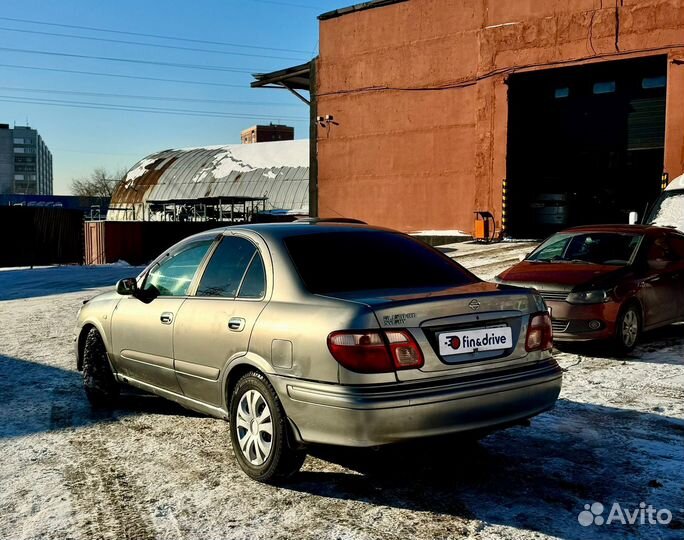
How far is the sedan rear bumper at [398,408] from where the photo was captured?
341 centimetres

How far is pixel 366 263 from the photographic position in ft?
14.1

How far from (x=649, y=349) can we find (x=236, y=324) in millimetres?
5618

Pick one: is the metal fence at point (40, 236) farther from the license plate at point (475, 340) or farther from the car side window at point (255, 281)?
the license plate at point (475, 340)

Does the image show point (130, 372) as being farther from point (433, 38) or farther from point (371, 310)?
point (433, 38)

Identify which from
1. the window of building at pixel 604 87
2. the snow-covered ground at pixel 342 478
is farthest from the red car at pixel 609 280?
the window of building at pixel 604 87

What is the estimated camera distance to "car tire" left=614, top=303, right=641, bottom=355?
7402mm

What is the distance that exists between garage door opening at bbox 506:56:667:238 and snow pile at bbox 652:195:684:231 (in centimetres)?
1302

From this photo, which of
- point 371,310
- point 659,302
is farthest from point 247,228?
point 659,302

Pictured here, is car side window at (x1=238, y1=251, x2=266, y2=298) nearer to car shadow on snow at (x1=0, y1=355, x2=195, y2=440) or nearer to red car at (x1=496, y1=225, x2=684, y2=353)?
car shadow on snow at (x1=0, y1=355, x2=195, y2=440)

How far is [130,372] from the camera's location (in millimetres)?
5309

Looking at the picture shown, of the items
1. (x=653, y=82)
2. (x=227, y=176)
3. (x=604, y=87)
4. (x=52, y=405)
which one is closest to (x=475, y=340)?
(x=52, y=405)

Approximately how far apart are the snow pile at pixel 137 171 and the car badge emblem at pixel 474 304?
57037 mm

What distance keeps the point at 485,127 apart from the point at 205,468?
23191 mm

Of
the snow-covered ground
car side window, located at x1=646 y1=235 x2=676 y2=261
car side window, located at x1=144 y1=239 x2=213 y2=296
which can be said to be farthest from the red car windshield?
car side window, located at x1=144 y1=239 x2=213 y2=296
